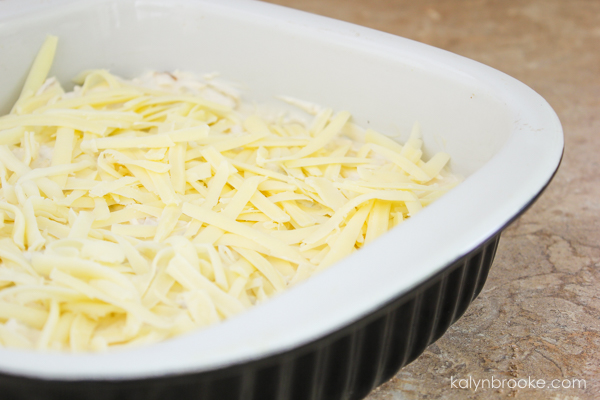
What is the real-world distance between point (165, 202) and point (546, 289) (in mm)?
669

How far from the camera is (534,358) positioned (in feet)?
2.67

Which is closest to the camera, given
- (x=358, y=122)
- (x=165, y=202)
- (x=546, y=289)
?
(x=165, y=202)

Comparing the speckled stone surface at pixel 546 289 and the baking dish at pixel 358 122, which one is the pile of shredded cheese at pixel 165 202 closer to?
the baking dish at pixel 358 122

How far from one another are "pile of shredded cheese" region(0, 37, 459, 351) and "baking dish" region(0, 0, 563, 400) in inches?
2.0

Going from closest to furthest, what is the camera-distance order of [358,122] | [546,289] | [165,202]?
[165,202] → [546,289] → [358,122]

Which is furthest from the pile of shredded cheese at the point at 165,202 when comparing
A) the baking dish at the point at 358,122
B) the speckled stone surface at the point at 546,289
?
the speckled stone surface at the point at 546,289

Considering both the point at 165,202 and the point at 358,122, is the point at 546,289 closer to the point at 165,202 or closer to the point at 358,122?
the point at 358,122

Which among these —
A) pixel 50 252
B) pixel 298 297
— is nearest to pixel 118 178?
pixel 50 252

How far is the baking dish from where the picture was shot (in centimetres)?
44

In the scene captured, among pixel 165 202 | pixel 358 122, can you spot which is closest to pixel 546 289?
pixel 358 122

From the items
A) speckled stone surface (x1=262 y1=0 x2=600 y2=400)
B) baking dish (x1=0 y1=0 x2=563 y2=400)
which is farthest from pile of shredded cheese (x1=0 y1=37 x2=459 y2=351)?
speckled stone surface (x1=262 y1=0 x2=600 y2=400)

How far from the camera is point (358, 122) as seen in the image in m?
1.07

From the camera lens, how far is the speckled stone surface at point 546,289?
0.79 m

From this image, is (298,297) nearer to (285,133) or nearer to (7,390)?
(7,390)
